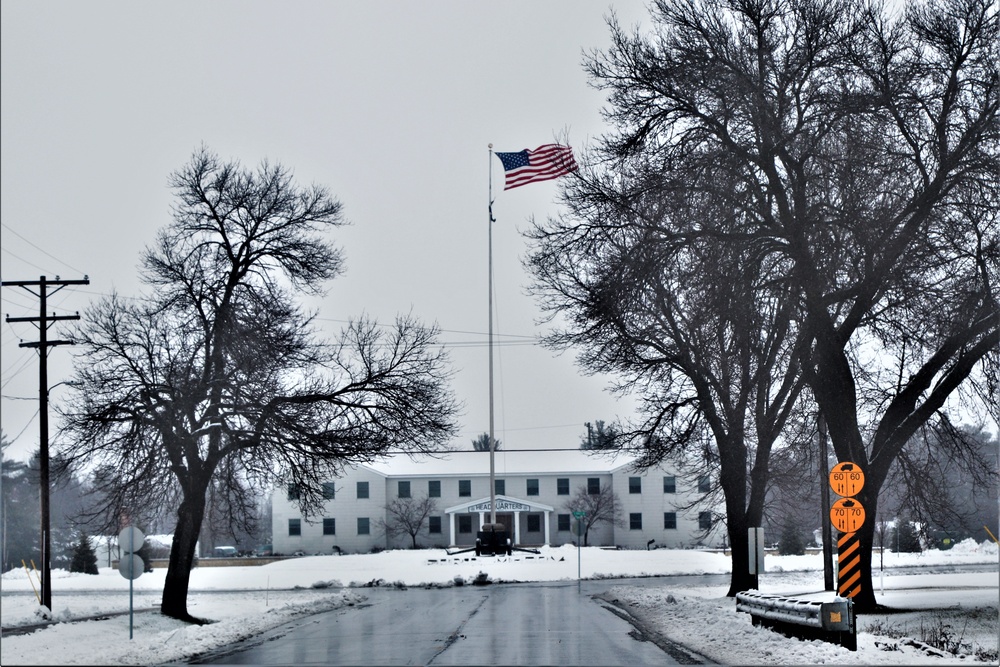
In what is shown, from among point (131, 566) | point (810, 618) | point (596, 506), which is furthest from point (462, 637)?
point (596, 506)

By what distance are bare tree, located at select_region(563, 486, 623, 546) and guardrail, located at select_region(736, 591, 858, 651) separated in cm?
5802

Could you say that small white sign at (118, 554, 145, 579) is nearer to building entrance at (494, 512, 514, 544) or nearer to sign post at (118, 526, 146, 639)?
sign post at (118, 526, 146, 639)

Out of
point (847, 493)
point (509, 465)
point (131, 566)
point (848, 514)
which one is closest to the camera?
point (847, 493)

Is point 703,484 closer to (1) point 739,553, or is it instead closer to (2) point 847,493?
(1) point 739,553

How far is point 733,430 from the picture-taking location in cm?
2877

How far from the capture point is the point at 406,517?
77562mm

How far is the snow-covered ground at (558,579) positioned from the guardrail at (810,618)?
0.30 metres

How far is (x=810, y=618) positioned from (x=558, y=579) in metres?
34.7

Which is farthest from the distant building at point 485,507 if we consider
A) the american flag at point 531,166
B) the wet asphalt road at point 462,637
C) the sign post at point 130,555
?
the sign post at point 130,555

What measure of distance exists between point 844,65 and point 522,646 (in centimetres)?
1228

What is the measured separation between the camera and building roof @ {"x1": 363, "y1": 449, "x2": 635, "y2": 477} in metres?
80.9

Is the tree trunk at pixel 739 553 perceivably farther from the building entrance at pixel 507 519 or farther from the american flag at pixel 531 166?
the building entrance at pixel 507 519

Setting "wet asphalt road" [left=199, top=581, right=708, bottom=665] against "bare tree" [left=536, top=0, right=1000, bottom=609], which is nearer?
"wet asphalt road" [left=199, top=581, right=708, bottom=665]

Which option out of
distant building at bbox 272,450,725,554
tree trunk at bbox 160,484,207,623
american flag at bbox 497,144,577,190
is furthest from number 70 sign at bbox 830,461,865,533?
distant building at bbox 272,450,725,554
